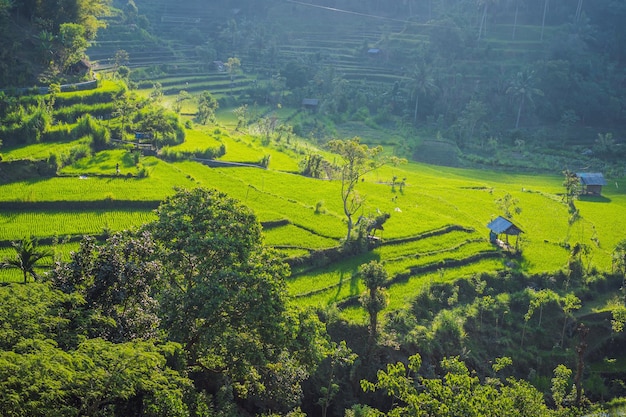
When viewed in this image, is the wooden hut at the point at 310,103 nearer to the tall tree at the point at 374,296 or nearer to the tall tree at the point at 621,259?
the tall tree at the point at 621,259

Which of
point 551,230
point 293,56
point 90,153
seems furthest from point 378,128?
point 90,153

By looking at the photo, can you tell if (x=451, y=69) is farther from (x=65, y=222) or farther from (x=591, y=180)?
(x=65, y=222)

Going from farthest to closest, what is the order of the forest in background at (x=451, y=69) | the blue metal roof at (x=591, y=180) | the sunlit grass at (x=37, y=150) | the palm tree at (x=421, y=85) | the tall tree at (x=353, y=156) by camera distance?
the palm tree at (x=421, y=85) < the forest in background at (x=451, y=69) < the blue metal roof at (x=591, y=180) < the sunlit grass at (x=37, y=150) < the tall tree at (x=353, y=156)

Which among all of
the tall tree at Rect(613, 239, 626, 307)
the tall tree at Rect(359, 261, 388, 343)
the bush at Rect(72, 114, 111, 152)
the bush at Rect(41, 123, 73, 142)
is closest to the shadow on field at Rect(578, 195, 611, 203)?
the tall tree at Rect(613, 239, 626, 307)

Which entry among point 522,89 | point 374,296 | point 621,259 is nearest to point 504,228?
point 621,259

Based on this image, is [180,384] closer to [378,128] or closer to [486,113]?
[378,128]

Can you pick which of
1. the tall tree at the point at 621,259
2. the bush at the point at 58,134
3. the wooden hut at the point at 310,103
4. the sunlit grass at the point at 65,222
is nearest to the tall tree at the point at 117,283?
the sunlit grass at the point at 65,222
